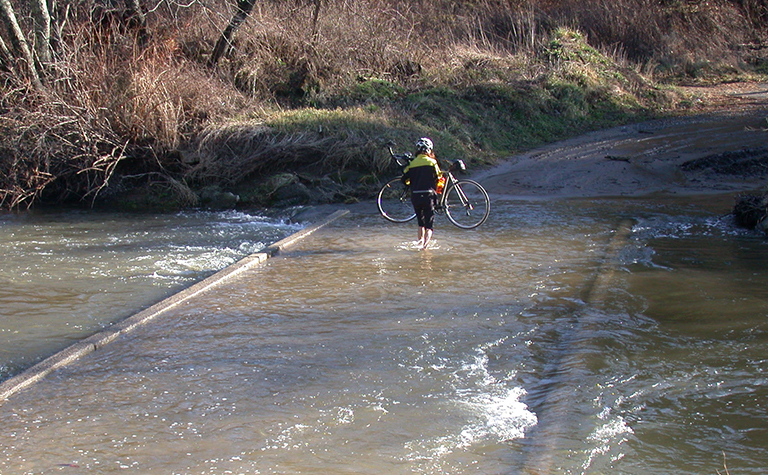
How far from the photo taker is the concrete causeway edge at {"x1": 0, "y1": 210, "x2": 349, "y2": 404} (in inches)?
215

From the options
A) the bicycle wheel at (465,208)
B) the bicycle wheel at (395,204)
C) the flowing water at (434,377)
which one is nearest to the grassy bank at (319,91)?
the bicycle wheel at (395,204)

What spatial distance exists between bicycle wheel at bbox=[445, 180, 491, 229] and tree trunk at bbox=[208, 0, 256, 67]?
365 inches

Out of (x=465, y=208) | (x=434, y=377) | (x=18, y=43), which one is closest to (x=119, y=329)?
(x=434, y=377)

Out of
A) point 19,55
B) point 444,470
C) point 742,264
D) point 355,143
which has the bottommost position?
point 444,470

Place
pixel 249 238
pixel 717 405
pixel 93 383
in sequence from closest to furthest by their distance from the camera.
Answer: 1. pixel 717 405
2. pixel 93 383
3. pixel 249 238

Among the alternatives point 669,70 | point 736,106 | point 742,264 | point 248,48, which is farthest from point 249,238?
point 669,70

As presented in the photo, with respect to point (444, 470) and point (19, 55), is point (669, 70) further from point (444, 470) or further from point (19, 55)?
→ point (444, 470)

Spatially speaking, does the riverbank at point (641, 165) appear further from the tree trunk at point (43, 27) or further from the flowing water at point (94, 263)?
the tree trunk at point (43, 27)

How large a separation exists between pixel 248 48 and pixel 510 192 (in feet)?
29.9

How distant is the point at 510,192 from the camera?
1445cm

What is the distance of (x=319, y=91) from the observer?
19281 mm

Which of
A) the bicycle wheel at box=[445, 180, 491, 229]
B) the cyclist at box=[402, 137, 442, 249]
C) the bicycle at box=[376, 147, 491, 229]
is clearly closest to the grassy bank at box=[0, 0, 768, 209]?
the bicycle at box=[376, 147, 491, 229]

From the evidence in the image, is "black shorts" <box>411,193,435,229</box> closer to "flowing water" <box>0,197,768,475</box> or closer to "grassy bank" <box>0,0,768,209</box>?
"flowing water" <box>0,197,768,475</box>

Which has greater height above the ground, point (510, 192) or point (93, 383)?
point (510, 192)
